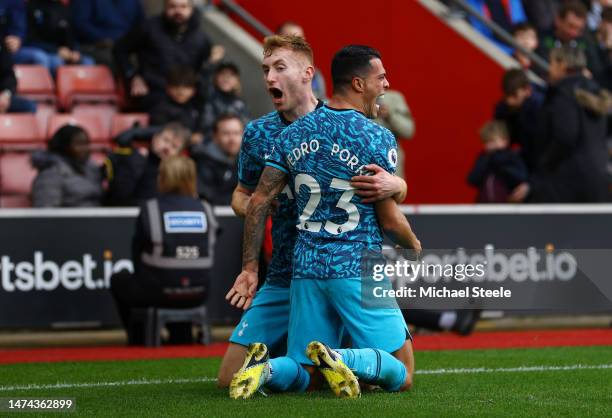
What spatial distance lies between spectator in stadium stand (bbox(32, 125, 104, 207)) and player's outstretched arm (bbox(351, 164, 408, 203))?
6.27 metres

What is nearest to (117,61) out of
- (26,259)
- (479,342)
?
(26,259)

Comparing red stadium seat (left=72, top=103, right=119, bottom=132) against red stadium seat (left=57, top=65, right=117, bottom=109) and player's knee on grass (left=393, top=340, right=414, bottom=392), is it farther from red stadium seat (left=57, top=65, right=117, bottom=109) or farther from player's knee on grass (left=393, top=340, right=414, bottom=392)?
player's knee on grass (left=393, top=340, right=414, bottom=392)

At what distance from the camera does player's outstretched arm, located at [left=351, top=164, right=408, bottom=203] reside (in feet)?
23.8

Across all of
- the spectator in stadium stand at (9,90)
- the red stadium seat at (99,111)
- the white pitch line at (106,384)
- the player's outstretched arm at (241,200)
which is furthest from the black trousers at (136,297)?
the player's outstretched arm at (241,200)

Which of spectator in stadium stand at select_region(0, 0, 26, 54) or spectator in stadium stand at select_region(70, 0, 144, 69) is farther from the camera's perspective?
spectator in stadium stand at select_region(70, 0, 144, 69)

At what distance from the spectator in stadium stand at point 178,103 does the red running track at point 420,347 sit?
321 cm

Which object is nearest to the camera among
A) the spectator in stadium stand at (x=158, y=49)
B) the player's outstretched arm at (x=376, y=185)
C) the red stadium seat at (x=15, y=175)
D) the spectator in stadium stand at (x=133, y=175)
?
the player's outstretched arm at (x=376, y=185)

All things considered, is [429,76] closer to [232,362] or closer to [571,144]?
[571,144]

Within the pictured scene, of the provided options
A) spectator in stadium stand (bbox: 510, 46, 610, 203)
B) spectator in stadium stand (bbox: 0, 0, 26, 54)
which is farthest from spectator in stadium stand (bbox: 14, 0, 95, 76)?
spectator in stadium stand (bbox: 510, 46, 610, 203)

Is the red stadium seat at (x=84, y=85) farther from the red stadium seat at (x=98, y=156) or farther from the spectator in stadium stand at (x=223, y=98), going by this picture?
the spectator in stadium stand at (x=223, y=98)

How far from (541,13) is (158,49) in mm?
6014

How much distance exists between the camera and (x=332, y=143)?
7305mm

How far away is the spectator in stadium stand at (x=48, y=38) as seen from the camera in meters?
15.8

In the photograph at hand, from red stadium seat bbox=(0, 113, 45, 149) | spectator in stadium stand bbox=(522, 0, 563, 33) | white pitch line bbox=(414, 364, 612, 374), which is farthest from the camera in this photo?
spectator in stadium stand bbox=(522, 0, 563, 33)
